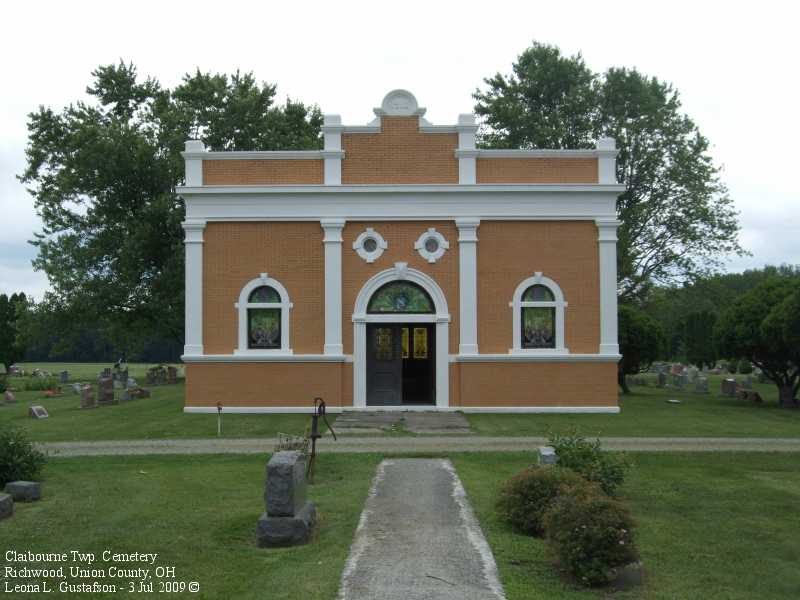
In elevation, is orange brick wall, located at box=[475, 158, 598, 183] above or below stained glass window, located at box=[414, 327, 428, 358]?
above

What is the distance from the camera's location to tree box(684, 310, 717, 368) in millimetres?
40656

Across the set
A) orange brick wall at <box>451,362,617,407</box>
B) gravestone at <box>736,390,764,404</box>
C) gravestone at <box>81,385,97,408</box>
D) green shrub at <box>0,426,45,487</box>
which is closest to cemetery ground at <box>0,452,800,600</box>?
green shrub at <box>0,426,45,487</box>

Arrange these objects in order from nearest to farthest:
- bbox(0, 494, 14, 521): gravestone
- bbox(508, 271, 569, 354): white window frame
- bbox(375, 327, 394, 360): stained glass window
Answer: bbox(0, 494, 14, 521): gravestone < bbox(508, 271, 569, 354): white window frame < bbox(375, 327, 394, 360): stained glass window

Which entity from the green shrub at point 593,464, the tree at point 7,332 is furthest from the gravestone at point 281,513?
the tree at point 7,332

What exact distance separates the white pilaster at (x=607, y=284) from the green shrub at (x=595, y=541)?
1432 centimetres

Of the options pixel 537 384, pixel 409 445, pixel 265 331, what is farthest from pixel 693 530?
pixel 265 331

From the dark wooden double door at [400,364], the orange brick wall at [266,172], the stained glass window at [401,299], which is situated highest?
the orange brick wall at [266,172]

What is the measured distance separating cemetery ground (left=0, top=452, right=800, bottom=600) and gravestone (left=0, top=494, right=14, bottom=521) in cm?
15

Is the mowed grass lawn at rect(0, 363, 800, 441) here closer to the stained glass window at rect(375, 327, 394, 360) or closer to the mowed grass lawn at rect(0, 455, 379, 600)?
the stained glass window at rect(375, 327, 394, 360)

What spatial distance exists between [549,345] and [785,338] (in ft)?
22.1

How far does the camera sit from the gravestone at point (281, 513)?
7953 mm

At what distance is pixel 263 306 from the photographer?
21000 mm

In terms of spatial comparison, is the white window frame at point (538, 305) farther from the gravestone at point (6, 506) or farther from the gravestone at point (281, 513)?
the gravestone at point (6, 506)

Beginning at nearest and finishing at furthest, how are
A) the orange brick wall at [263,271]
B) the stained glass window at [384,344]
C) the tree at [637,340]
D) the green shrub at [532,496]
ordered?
the green shrub at [532,496] → the orange brick wall at [263,271] → the stained glass window at [384,344] → the tree at [637,340]
